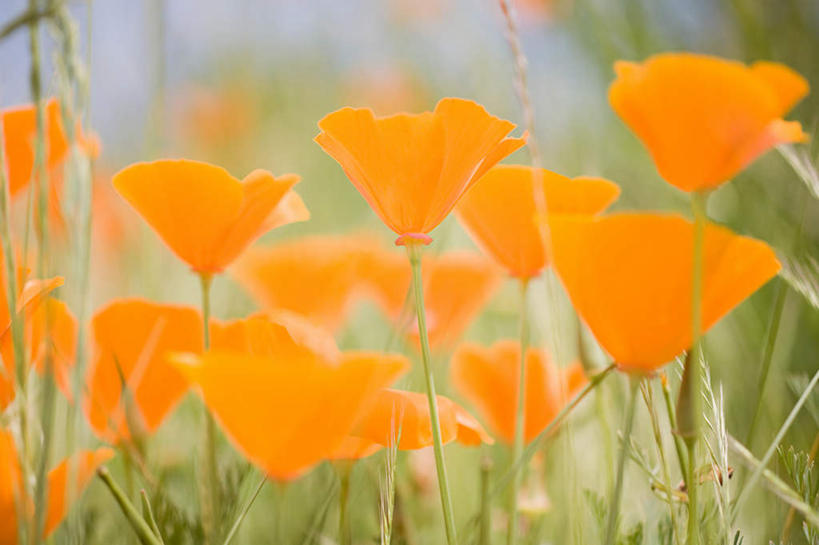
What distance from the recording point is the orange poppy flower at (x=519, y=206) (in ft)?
1.61

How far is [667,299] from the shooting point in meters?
0.37

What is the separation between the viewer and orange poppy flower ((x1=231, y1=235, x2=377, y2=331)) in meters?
0.70

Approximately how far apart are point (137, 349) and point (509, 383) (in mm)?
303

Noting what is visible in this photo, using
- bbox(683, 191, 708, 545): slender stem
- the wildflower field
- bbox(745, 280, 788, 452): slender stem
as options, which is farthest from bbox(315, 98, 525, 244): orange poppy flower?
bbox(745, 280, 788, 452): slender stem

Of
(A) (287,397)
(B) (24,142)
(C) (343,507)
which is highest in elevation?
(B) (24,142)

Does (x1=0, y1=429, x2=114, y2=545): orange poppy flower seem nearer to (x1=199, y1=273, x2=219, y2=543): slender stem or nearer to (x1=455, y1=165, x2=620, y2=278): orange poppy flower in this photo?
(x1=199, y1=273, x2=219, y2=543): slender stem

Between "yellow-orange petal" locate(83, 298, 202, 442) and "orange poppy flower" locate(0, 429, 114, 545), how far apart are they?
3.0 inches

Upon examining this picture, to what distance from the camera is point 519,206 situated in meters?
0.51

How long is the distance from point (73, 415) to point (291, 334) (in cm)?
11

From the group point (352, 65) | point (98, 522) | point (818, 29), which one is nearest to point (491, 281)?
point (98, 522)

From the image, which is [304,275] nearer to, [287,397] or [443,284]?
[443,284]

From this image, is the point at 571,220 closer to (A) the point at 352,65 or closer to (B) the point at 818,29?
(B) the point at 818,29

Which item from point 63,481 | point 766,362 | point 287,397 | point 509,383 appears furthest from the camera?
point 509,383

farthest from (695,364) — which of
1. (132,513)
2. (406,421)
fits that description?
(132,513)
